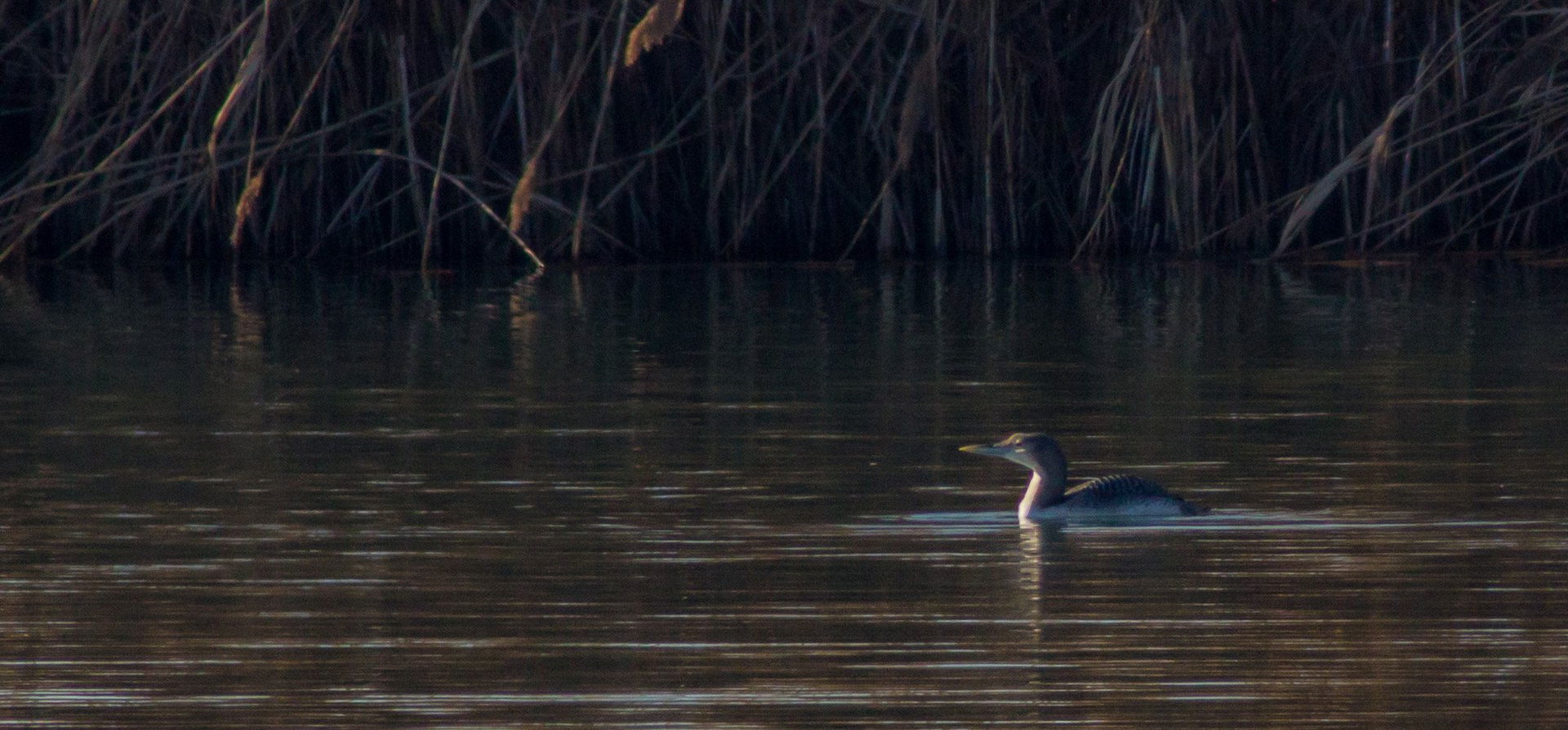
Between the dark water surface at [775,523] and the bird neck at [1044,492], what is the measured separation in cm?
15

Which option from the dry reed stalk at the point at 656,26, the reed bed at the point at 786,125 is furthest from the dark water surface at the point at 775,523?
the reed bed at the point at 786,125

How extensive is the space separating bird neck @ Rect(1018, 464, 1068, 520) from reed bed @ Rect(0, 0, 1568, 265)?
25.7 feet

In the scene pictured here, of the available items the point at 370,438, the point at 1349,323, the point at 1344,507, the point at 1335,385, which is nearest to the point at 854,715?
the point at 1344,507

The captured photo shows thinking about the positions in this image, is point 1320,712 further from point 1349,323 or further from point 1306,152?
point 1306,152

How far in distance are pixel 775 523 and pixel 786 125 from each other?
9961 mm

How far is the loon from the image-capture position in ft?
24.1

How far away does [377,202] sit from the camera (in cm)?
1734

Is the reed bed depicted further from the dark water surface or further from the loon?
the loon

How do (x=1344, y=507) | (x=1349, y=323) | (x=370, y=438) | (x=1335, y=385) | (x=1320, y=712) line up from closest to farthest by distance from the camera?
(x=1320, y=712)
(x=1344, y=507)
(x=370, y=438)
(x=1335, y=385)
(x=1349, y=323)

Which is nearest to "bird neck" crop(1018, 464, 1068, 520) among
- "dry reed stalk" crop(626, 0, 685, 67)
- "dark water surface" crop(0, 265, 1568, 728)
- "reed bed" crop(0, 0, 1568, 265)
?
"dark water surface" crop(0, 265, 1568, 728)

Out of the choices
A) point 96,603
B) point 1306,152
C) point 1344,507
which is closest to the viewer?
point 96,603

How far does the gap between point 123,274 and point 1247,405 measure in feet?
30.1

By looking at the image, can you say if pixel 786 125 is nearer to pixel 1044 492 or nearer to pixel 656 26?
pixel 656 26

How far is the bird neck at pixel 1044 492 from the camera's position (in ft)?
24.8
